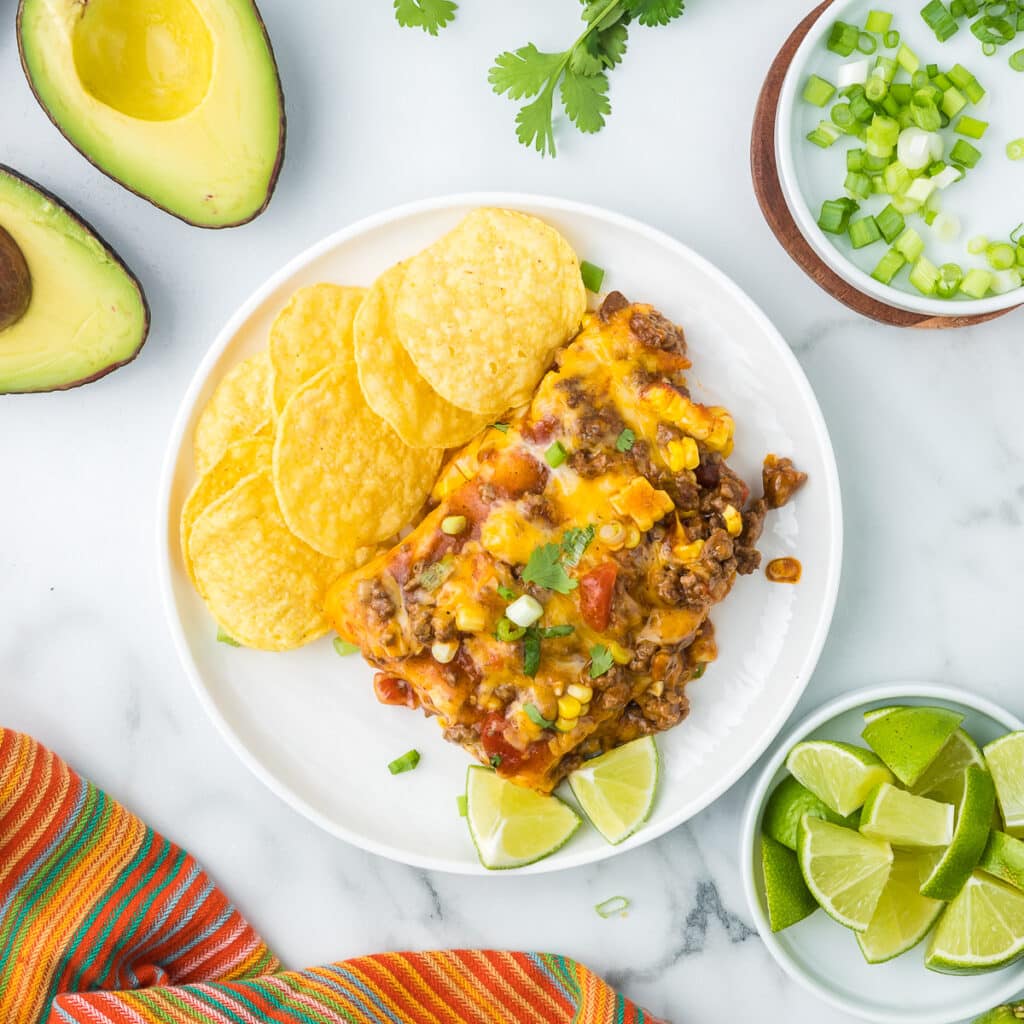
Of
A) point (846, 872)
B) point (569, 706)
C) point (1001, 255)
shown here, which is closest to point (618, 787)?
point (569, 706)

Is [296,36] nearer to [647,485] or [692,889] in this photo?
[647,485]

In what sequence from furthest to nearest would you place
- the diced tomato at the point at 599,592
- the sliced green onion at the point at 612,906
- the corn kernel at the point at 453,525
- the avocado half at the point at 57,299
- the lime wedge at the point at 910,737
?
the sliced green onion at the point at 612,906 → the lime wedge at the point at 910,737 → the avocado half at the point at 57,299 → the corn kernel at the point at 453,525 → the diced tomato at the point at 599,592

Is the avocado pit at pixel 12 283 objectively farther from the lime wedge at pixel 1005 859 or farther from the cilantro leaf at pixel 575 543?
the lime wedge at pixel 1005 859

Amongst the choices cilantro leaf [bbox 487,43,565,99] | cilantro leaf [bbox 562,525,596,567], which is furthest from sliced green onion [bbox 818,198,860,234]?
cilantro leaf [bbox 562,525,596,567]

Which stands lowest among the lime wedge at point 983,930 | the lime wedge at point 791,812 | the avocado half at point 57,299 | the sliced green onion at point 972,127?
the lime wedge at point 983,930

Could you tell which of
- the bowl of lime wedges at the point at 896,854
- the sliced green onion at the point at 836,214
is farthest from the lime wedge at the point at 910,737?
the sliced green onion at the point at 836,214

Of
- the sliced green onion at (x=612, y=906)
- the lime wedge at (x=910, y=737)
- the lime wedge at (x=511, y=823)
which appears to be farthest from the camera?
the sliced green onion at (x=612, y=906)

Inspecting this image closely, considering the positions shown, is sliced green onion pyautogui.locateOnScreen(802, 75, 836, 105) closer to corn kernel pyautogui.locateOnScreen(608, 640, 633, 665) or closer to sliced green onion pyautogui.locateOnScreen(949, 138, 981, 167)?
sliced green onion pyautogui.locateOnScreen(949, 138, 981, 167)
